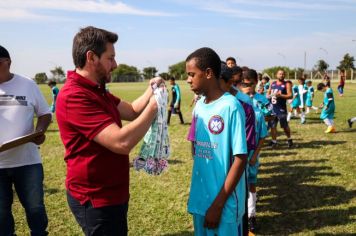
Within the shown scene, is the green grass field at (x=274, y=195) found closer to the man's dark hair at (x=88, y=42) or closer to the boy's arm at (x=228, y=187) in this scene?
the boy's arm at (x=228, y=187)

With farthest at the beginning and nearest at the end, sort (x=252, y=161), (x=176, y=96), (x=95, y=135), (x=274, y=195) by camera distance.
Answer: (x=176, y=96), (x=274, y=195), (x=252, y=161), (x=95, y=135)

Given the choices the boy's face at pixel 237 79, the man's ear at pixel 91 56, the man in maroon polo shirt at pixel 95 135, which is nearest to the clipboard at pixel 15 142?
the man in maroon polo shirt at pixel 95 135

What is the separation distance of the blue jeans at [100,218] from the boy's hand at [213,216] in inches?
24.5

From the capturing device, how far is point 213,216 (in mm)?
2580

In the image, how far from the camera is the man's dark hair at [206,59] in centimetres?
269

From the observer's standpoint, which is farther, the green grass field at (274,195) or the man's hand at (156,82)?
the green grass field at (274,195)

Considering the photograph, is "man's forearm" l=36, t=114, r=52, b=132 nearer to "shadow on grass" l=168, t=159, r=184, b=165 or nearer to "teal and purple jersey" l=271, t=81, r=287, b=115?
"shadow on grass" l=168, t=159, r=184, b=165

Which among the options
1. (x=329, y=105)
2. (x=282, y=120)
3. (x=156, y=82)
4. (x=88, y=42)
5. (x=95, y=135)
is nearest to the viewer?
(x=95, y=135)

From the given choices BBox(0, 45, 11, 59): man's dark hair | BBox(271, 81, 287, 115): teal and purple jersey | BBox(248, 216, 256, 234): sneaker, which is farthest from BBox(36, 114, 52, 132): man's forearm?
BBox(271, 81, 287, 115): teal and purple jersey

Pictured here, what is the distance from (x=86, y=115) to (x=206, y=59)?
3.39ft

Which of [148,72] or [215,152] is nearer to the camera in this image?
[215,152]

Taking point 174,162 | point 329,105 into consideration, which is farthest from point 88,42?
point 329,105

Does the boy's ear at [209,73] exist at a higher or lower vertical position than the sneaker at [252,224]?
higher

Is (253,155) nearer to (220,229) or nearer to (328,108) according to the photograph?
(220,229)
